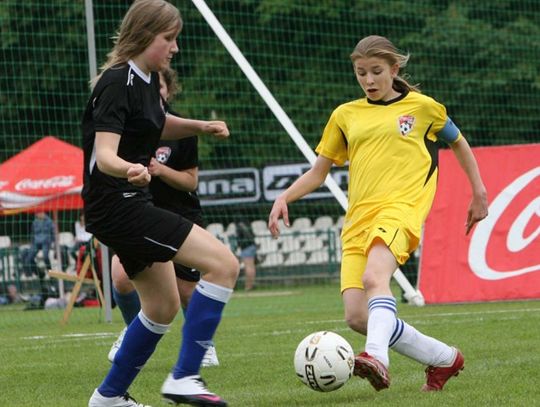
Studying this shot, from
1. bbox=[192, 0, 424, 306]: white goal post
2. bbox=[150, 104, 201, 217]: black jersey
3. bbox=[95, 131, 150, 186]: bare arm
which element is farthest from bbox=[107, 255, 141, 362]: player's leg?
bbox=[192, 0, 424, 306]: white goal post

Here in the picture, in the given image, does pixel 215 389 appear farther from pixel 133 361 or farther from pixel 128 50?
pixel 128 50

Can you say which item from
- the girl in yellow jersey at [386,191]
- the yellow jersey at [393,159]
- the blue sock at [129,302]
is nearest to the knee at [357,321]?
the girl in yellow jersey at [386,191]

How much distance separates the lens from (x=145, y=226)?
527 centimetres

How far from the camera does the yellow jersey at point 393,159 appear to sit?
19.8 ft

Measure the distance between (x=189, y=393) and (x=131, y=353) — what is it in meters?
0.35

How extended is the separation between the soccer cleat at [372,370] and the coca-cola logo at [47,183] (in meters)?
12.3

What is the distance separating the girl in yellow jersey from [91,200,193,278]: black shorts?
84 cm

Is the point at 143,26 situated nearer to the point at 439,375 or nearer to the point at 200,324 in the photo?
the point at 200,324

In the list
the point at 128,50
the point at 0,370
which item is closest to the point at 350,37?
the point at 0,370

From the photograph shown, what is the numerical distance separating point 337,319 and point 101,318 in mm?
3681

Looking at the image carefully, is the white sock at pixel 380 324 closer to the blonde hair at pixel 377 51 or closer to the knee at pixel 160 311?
the knee at pixel 160 311

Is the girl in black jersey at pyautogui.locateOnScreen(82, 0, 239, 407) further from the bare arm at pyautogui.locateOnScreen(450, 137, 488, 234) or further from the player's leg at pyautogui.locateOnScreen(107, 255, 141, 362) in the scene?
the player's leg at pyautogui.locateOnScreen(107, 255, 141, 362)

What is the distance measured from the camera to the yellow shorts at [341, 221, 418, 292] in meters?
5.87

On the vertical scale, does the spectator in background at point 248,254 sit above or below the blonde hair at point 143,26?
below
